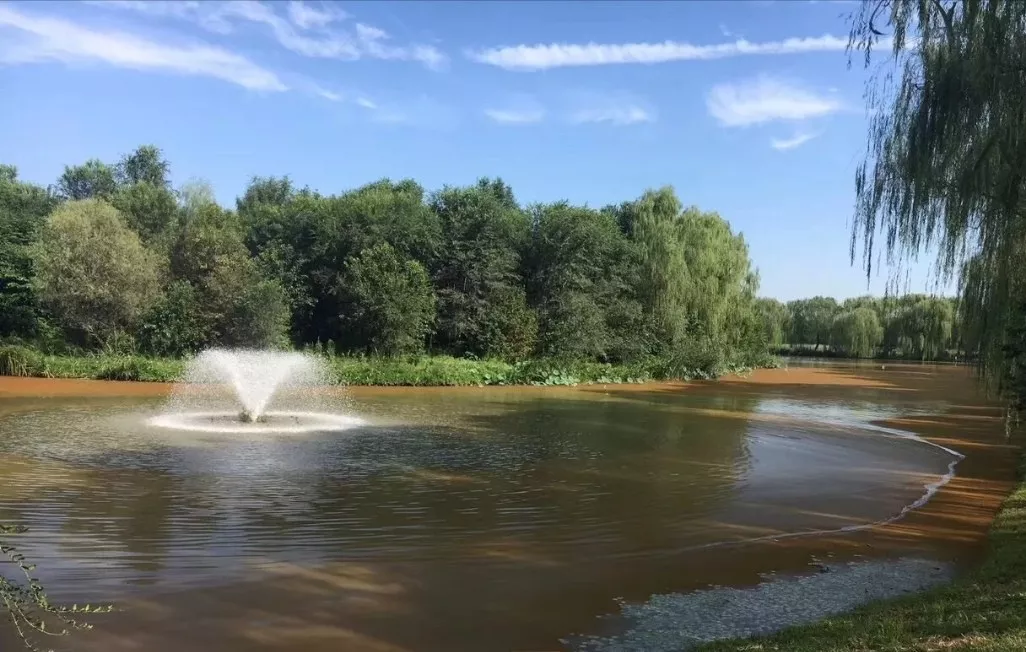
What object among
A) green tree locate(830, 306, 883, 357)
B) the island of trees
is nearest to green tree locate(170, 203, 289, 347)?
the island of trees

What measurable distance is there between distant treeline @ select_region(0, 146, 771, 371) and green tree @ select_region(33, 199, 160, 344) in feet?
0.26

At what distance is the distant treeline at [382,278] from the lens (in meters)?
31.5

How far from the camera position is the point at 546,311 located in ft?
126

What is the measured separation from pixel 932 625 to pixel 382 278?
30962 millimetres

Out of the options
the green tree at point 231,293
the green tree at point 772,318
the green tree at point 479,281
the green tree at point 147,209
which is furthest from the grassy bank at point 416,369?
the green tree at point 772,318

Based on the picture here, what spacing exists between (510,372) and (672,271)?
11647 millimetres

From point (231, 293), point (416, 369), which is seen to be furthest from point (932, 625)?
point (231, 293)

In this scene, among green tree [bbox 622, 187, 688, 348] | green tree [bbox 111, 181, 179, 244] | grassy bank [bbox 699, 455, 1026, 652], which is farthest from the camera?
green tree [bbox 111, 181, 179, 244]

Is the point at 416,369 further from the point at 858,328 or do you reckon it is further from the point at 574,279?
the point at 858,328

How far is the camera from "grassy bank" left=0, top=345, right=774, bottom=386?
1049 inches

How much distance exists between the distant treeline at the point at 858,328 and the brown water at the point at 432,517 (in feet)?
87.8

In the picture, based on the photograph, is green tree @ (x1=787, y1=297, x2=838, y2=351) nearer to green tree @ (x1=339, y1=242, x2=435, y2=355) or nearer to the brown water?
green tree @ (x1=339, y1=242, x2=435, y2=355)

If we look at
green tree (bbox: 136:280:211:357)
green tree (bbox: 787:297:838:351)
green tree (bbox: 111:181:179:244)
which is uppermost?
green tree (bbox: 111:181:179:244)

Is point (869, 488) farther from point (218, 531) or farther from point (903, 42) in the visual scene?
point (218, 531)
